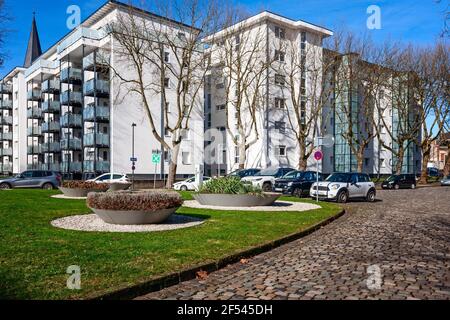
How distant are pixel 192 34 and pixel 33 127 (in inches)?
1396

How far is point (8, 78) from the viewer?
70.9 meters

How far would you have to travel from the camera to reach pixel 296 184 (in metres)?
25.8

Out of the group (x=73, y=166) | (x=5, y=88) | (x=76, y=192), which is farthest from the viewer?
(x=5, y=88)

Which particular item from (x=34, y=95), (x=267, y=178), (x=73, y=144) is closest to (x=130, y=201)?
(x=267, y=178)

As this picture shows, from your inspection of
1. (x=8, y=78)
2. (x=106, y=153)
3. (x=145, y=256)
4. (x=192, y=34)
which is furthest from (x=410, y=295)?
(x=8, y=78)

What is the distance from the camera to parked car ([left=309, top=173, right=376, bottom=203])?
72.2 feet

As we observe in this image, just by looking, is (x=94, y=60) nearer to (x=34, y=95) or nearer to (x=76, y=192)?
(x=34, y=95)

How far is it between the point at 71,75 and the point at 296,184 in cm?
3185

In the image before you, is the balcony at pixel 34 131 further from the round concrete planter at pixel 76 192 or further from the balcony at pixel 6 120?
the round concrete planter at pixel 76 192

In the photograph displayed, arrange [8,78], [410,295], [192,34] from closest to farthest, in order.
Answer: [410,295], [192,34], [8,78]

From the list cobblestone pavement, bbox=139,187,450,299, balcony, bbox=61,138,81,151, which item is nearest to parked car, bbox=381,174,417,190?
cobblestone pavement, bbox=139,187,450,299

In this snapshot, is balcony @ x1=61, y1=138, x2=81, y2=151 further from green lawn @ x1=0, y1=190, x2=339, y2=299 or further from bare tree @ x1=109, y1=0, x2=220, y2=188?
green lawn @ x1=0, y1=190, x2=339, y2=299
